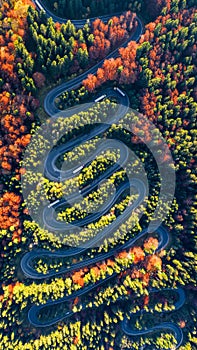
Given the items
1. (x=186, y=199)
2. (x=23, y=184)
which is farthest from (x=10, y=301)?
(x=186, y=199)

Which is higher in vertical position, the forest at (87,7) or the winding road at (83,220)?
the forest at (87,7)

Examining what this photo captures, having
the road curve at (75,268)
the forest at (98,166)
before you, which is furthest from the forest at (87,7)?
the road curve at (75,268)

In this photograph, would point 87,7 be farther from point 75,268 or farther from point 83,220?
point 75,268

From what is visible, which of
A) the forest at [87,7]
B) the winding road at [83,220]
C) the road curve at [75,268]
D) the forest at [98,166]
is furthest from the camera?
the road curve at [75,268]

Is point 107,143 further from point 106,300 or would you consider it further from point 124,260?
point 106,300

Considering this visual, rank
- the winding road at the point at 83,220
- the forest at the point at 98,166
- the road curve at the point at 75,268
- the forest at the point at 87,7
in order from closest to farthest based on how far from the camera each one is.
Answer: the forest at the point at 98,166, the forest at the point at 87,7, the winding road at the point at 83,220, the road curve at the point at 75,268

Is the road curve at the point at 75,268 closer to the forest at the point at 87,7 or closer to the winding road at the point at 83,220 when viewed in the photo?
the winding road at the point at 83,220

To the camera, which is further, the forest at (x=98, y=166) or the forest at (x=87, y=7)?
the forest at (x=87, y=7)
